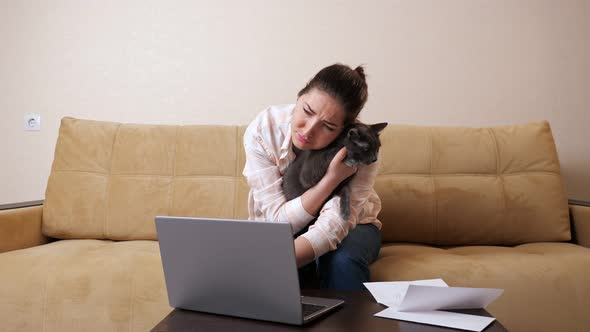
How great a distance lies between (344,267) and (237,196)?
2.80 ft

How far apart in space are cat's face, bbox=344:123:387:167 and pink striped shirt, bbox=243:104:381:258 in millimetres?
120

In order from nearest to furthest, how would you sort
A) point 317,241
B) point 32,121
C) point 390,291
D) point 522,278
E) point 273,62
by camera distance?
point 390,291, point 317,241, point 522,278, point 273,62, point 32,121

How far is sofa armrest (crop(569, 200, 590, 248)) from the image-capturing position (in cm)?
209

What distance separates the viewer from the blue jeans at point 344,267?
1.45 meters

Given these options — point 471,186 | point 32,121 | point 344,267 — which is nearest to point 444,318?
point 344,267

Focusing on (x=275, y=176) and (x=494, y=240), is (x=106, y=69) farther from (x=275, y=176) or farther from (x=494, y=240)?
(x=494, y=240)

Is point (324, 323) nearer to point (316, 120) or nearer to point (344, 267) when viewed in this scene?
point (344, 267)

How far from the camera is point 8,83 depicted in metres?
2.90

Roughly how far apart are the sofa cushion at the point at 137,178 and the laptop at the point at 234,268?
1.15 meters

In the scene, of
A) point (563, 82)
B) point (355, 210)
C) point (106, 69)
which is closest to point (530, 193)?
point (563, 82)

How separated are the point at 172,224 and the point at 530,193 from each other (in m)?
1.68

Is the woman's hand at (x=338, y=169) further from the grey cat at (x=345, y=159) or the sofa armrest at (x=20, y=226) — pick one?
the sofa armrest at (x=20, y=226)

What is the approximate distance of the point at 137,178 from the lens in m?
2.26

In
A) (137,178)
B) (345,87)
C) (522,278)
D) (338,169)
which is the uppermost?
(345,87)
